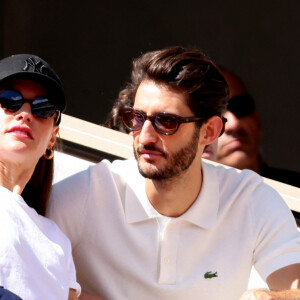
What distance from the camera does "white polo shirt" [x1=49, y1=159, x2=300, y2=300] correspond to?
2.74m

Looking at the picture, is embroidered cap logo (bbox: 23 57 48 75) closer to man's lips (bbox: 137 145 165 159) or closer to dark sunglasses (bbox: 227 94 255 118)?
man's lips (bbox: 137 145 165 159)

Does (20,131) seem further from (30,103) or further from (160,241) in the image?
(160,241)

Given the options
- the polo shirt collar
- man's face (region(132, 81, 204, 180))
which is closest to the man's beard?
man's face (region(132, 81, 204, 180))

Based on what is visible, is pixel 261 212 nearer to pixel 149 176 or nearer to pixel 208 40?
pixel 149 176

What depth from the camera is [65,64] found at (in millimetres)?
4289

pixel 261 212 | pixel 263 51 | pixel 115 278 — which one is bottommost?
pixel 115 278

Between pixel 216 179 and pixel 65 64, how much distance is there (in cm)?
162

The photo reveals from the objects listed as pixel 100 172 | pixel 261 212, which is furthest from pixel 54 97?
pixel 261 212

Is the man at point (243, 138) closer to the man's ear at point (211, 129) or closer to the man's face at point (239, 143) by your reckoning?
the man's face at point (239, 143)

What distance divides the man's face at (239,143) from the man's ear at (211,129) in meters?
0.81

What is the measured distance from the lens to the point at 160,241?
2.75 meters

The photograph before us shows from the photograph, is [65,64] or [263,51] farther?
[65,64]

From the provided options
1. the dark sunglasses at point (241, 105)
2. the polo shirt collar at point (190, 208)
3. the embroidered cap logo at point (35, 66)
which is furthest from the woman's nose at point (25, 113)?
the dark sunglasses at point (241, 105)

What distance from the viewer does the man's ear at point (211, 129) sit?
288cm
